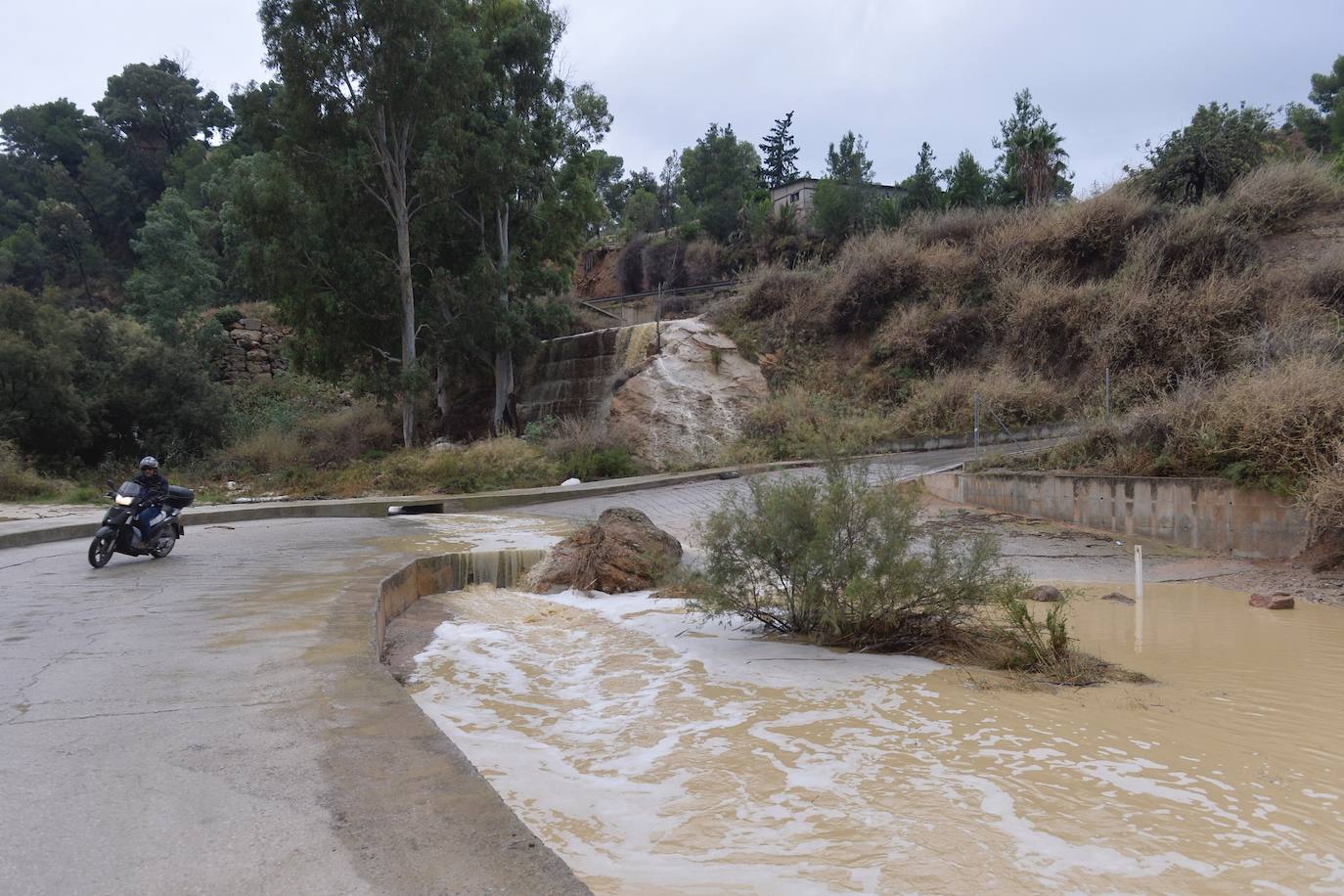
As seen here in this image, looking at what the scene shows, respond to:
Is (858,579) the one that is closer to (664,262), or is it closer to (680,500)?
(680,500)

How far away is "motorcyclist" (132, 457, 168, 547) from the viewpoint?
1028 centimetres

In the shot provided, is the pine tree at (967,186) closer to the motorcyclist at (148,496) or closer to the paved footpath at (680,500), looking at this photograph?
the paved footpath at (680,500)

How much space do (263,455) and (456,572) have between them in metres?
17.1

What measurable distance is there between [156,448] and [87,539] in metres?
14.4

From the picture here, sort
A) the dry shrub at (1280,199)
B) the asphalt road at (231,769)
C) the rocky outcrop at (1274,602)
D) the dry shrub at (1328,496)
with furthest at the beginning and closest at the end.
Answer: the dry shrub at (1280,199)
the dry shrub at (1328,496)
the rocky outcrop at (1274,602)
the asphalt road at (231,769)

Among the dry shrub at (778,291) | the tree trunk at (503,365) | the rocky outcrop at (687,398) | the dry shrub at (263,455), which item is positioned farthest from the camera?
the dry shrub at (778,291)

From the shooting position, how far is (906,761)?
4875 mm

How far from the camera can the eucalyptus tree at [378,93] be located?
925 inches

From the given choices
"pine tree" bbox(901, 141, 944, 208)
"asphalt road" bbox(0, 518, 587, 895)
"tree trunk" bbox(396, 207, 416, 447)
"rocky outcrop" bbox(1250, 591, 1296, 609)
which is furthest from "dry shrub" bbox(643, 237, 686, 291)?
"asphalt road" bbox(0, 518, 587, 895)

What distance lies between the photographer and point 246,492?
72.2 ft

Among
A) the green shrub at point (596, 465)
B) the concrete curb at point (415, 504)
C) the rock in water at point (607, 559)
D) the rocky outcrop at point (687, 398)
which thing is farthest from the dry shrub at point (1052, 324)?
the rock in water at point (607, 559)

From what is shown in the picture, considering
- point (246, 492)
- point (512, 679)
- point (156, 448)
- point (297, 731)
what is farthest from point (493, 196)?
point (297, 731)

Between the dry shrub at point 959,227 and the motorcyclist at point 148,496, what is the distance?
24.6 m

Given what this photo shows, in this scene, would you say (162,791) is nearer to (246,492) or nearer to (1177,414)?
(1177,414)
